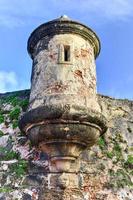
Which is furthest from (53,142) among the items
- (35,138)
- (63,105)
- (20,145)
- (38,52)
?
(38,52)

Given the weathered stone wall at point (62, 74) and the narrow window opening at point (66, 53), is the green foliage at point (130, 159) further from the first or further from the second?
the narrow window opening at point (66, 53)

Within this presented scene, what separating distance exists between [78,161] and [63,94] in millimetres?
1627

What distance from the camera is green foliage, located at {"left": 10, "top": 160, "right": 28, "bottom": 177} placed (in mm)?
6910

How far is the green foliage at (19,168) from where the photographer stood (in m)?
6.91

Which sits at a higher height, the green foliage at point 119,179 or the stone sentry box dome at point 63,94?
the stone sentry box dome at point 63,94

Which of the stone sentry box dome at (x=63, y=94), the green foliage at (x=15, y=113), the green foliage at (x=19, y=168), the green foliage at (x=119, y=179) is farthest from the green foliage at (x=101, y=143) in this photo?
the green foliage at (x=15, y=113)

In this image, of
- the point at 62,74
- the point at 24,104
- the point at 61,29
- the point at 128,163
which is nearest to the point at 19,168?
the point at 24,104

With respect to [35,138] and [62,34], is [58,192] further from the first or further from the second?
[62,34]

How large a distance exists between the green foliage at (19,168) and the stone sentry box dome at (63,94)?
631mm

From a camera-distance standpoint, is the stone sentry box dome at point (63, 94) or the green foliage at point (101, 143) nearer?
the stone sentry box dome at point (63, 94)

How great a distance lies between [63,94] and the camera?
642 cm

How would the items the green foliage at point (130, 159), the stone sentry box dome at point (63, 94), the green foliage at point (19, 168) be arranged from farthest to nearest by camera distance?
the green foliage at point (130, 159), the green foliage at point (19, 168), the stone sentry box dome at point (63, 94)

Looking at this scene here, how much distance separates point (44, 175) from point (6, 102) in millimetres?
2356

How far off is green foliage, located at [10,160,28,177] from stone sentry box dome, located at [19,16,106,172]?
631 millimetres
